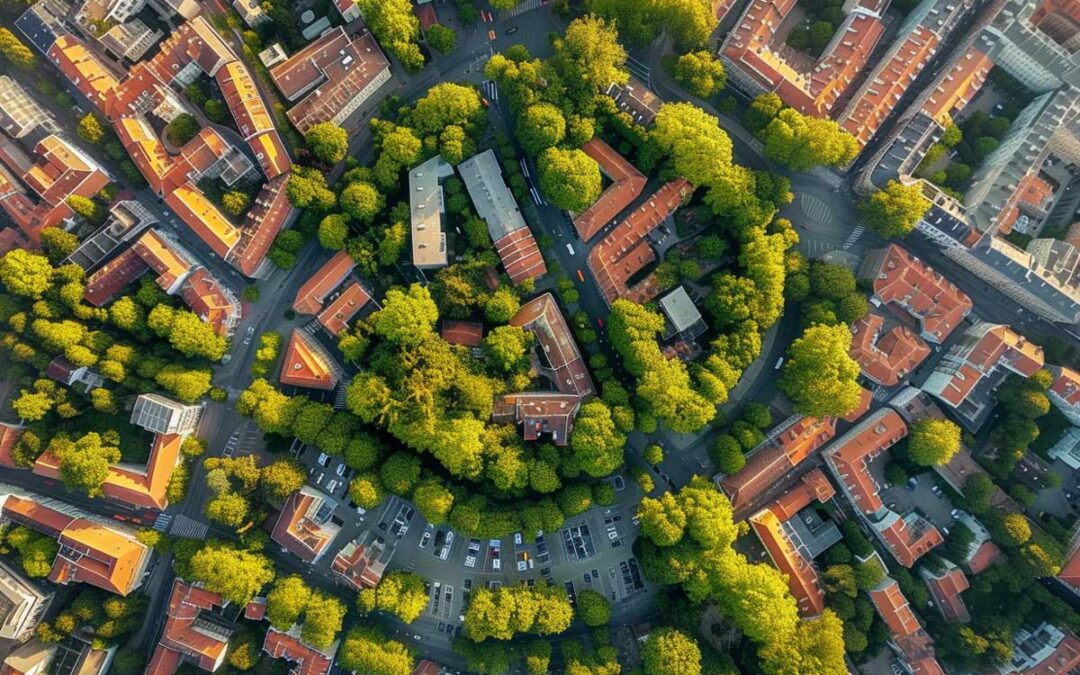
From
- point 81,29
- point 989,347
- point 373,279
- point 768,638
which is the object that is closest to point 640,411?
point 768,638

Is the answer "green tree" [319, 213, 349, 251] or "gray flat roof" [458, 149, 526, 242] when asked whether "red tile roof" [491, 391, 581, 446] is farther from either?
"green tree" [319, 213, 349, 251]

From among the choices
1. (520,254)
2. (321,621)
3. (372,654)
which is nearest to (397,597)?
(372,654)

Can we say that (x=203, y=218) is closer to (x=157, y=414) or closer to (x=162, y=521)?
(x=157, y=414)

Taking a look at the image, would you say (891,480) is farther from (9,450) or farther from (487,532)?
(9,450)

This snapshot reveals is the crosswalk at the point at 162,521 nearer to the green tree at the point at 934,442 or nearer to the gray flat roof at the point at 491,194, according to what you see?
the gray flat roof at the point at 491,194

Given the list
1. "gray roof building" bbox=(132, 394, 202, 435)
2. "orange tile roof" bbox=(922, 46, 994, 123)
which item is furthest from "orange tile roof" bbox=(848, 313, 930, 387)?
"gray roof building" bbox=(132, 394, 202, 435)
